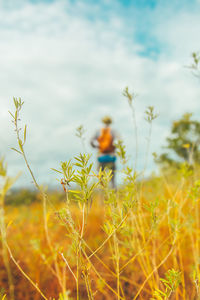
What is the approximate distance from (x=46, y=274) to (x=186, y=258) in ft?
4.48

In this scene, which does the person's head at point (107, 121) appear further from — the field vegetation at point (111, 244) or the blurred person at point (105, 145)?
the field vegetation at point (111, 244)

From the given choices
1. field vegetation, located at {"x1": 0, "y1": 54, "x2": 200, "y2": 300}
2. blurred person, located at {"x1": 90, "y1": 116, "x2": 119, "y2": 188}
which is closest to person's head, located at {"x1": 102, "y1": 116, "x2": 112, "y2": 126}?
blurred person, located at {"x1": 90, "y1": 116, "x2": 119, "y2": 188}

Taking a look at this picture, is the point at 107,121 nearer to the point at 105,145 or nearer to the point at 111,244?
the point at 105,145

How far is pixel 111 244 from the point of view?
104 inches

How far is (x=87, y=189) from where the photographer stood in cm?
84

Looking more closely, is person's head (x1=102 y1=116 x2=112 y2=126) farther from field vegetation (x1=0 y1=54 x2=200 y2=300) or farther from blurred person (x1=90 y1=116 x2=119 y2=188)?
field vegetation (x1=0 y1=54 x2=200 y2=300)

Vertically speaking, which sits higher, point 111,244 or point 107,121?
point 107,121

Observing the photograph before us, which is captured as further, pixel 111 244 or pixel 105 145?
pixel 105 145

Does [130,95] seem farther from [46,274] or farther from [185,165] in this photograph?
[46,274]

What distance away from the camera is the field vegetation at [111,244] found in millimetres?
859

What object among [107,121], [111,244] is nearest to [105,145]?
[107,121]

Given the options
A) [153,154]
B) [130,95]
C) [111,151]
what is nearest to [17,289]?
[153,154]

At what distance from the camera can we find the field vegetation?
859 mm

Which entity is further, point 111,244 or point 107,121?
point 107,121
